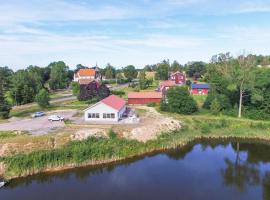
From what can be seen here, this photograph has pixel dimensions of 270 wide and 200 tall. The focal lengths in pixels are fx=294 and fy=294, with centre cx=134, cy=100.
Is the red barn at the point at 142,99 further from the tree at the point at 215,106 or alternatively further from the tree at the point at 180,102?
the tree at the point at 215,106

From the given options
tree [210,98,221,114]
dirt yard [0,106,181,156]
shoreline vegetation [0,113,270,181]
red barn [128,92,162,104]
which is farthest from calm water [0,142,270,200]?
red barn [128,92,162,104]

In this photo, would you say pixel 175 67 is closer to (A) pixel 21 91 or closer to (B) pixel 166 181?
(A) pixel 21 91

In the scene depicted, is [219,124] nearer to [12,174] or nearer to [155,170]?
[155,170]

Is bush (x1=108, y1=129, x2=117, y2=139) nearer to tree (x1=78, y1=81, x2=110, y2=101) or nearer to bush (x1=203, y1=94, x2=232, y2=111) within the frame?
bush (x1=203, y1=94, x2=232, y2=111)

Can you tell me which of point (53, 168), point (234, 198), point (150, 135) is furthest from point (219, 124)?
point (53, 168)

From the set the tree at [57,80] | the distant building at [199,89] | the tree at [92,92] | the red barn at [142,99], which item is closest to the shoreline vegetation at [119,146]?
the red barn at [142,99]

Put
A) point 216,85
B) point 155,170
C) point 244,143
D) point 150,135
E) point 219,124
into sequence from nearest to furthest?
point 155,170 < point 150,135 < point 244,143 < point 219,124 < point 216,85
